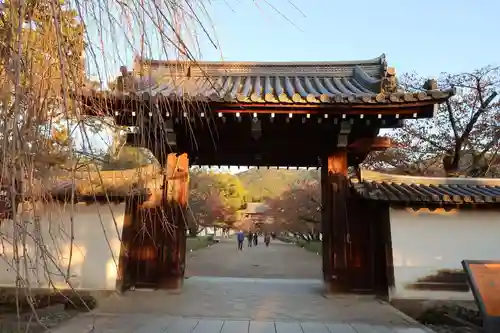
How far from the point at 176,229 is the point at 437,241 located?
4345 millimetres

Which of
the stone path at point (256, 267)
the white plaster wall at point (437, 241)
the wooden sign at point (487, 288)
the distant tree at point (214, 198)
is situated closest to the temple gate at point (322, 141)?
the white plaster wall at point (437, 241)

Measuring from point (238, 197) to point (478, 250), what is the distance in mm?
36993

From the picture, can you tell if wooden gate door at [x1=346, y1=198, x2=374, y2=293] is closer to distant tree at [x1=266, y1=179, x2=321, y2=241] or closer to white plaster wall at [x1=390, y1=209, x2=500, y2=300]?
white plaster wall at [x1=390, y1=209, x2=500, y2=300]

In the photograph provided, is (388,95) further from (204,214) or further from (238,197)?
(238,197)

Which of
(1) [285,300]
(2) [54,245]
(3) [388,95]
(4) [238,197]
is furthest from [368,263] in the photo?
(4) [238,197]

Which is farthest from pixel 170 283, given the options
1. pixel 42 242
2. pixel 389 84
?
pixel 42 242

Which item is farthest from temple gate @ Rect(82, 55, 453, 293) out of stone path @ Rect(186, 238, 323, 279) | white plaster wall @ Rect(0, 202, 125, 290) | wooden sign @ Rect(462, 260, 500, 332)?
stone path @ Rect(186, 238, 323, 279)

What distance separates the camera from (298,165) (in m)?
8.93

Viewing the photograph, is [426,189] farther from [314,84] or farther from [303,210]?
[303,210]

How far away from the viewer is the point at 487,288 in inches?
178

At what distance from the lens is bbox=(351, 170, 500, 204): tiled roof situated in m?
6.48

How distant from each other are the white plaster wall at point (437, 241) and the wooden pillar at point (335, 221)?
0.82 metres

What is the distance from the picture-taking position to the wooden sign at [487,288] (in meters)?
4.28

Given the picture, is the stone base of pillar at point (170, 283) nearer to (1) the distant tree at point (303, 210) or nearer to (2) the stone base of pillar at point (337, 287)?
(2) the stone base of pillar at point (337, 287)
